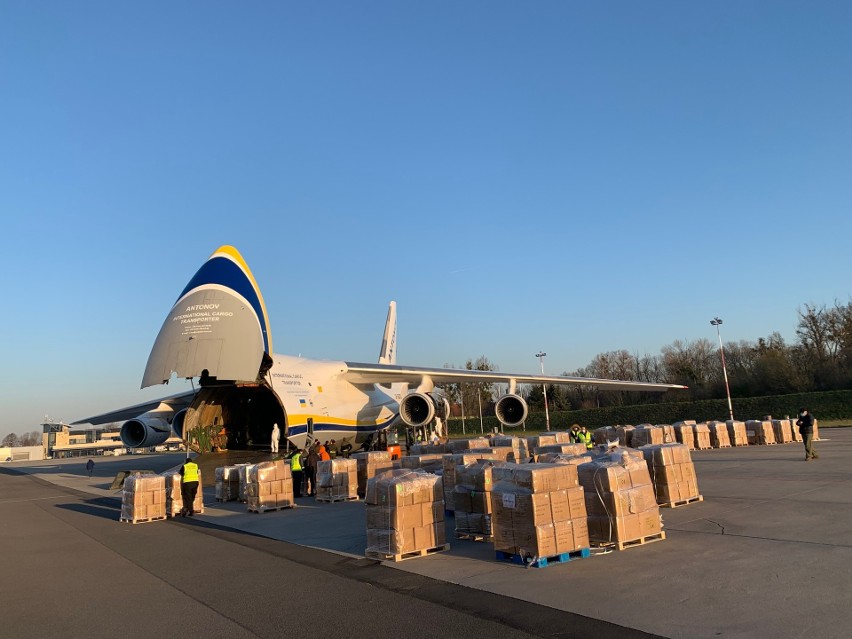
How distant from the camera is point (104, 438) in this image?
344 feet

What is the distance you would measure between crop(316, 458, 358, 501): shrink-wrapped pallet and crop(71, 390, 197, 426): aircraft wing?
1358cm

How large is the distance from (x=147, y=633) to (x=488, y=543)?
4850mm

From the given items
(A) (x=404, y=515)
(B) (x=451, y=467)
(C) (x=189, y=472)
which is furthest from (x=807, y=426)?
(C) (x=189, y=472)

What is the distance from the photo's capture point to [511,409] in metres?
23.3

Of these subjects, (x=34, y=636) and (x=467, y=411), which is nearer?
Answer: (x=34, y=636)

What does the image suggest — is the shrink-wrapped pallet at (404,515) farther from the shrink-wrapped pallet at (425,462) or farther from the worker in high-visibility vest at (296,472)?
the worker in high-visibility vest at (296,472)

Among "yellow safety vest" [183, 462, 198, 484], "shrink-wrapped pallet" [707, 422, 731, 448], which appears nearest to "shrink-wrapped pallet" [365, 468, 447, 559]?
"yellow safety vest" [183, 462, 198, 484]

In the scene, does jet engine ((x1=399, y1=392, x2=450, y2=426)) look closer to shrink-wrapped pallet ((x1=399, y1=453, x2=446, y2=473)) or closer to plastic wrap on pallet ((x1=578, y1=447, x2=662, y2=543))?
shrink-wrapped pallet ((x1=399, y1=453, x2=446, y2=473))

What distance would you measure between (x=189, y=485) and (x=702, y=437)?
16.7 m

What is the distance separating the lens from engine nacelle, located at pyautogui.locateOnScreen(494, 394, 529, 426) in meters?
23.1

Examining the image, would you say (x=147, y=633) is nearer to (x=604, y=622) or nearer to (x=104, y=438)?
(x=604, y=622)

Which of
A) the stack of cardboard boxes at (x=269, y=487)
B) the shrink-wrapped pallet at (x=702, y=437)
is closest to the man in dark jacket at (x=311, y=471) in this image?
the stack of cardboard boxes at (x=269, y=487)

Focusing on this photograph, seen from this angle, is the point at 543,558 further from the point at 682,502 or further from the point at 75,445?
the point at 75,445

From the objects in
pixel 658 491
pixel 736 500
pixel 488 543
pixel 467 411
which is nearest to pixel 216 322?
pixel 488 543
